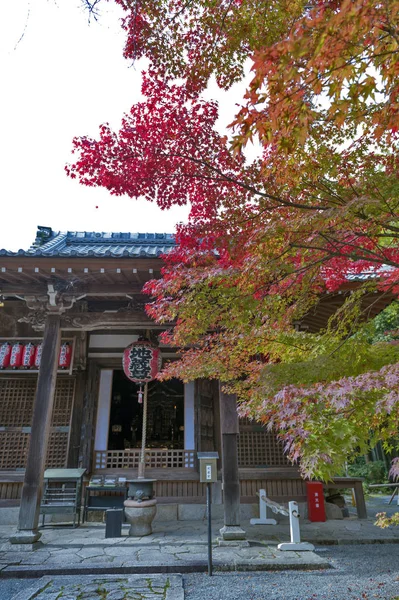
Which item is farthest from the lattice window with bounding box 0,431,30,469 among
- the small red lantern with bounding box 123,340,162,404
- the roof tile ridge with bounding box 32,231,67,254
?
the roof tile ridge with bounding box 32,231,67,254

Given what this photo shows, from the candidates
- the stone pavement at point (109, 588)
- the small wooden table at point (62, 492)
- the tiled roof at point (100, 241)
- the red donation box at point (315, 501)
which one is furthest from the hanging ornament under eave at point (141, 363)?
the red donation box at point (315, 501)

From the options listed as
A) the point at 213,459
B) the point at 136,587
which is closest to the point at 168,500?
the point at 213,459

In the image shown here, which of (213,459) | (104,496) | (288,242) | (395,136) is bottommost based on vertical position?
(104,496)

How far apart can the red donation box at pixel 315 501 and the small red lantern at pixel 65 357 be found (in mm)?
6460

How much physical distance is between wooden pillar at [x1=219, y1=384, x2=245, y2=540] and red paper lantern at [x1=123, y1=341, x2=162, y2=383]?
6.75 feet

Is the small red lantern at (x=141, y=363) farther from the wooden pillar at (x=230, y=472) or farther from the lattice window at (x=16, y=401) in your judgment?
the lattice window at (x=16, y=401)

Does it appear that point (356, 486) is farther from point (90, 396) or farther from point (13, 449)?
point (13, 449)

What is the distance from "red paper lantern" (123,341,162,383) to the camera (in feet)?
28.4

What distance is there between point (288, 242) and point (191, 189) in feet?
4.98

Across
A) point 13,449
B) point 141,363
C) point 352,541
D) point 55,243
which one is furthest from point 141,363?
point 55,243

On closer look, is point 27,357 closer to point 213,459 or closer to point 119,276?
point 119,276

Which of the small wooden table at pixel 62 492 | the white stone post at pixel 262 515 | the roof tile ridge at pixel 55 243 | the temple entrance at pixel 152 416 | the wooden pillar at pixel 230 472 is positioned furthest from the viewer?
the temple entrance at pixel 152 416

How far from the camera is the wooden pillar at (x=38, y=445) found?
21.7ft

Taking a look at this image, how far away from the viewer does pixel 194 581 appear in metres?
4.94
